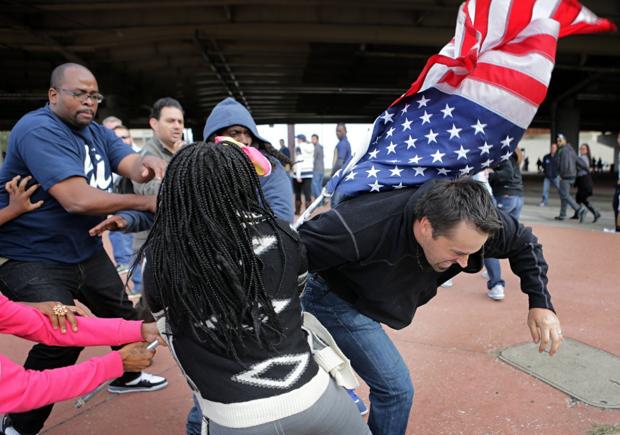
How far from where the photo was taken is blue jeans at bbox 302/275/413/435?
6.76ft

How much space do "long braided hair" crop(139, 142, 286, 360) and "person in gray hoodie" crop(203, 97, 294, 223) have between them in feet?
4.09

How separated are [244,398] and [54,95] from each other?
6.60ft

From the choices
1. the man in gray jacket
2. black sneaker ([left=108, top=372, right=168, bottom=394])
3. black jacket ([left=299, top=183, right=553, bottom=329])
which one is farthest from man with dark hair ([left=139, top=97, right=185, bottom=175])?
the man in gray jacket

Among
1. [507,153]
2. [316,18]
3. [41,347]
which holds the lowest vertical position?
[41,347]

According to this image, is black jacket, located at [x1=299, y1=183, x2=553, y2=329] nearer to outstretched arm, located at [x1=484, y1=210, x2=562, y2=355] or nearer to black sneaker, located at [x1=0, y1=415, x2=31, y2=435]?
outstretched arm, located at [x1=484, y1=210, x2=562, y2=355]

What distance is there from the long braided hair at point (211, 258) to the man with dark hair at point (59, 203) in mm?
1094

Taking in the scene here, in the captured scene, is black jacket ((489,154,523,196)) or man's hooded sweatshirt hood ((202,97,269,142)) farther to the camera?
black jacket ((489,154,523,196))

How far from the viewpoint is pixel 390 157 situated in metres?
2.37

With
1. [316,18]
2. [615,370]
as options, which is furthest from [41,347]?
[316,18]

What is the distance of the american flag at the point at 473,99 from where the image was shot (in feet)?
7.81

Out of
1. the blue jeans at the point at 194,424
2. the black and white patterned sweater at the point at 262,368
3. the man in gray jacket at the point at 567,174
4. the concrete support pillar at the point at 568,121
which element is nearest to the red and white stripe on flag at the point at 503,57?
the black and white patterned sweater at the point at 262,368

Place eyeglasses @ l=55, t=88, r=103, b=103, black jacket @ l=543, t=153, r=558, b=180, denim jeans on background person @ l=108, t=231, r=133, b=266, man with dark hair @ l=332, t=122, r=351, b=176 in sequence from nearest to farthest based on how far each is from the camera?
eyeglasses @ l=55, t=88, r=103, b=103
denim jeans on background person @ l=108, t=231, r=133, b=266
man with dark hair @ l=332, t=122, r=351, b=176
black jacket @ l=543, t=153, r=558, b=180

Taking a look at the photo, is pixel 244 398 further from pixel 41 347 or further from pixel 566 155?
pixel 566 155

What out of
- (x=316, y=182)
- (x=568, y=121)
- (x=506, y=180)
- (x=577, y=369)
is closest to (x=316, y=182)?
(x=316, y=182)
